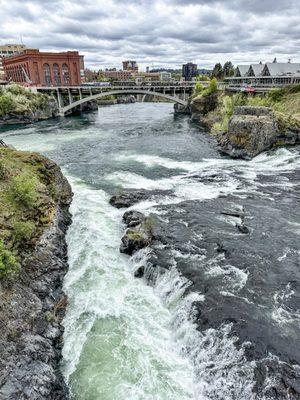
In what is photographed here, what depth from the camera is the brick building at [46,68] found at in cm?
12044

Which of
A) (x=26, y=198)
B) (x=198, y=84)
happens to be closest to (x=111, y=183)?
(x=26, y=198)

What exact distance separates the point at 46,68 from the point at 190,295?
419ft

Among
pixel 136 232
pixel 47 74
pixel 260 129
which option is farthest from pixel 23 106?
pixel 136 232

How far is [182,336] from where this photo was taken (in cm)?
1628

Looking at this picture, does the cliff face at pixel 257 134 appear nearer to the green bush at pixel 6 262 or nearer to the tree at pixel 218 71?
the green bush at pixel 6 262

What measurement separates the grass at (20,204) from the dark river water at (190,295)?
11.5 feet

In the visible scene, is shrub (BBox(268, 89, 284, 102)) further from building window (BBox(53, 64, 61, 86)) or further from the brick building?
building window (BBox(53, 64, 61, 86))

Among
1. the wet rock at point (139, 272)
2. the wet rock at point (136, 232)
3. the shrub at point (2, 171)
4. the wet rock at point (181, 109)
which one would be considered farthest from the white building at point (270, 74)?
the shrub at point (2, 171)

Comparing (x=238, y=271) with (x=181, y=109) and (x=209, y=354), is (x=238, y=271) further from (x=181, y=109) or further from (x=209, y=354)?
(x=181, y=109)

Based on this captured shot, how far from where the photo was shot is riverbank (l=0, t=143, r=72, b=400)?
12742 mm

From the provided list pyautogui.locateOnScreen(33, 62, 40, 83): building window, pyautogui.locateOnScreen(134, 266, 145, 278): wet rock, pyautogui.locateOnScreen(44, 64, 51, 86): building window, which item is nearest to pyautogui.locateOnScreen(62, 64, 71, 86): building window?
pyautogui.locateOnScreen(44, 64, 51, 86): building window

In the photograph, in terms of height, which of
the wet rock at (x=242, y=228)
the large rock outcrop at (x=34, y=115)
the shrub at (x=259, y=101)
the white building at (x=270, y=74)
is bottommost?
the large rock outcrop at (x=34, y=115)

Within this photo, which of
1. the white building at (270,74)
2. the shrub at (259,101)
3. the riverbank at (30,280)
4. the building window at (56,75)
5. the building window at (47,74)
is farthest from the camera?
the building window at (56,75)

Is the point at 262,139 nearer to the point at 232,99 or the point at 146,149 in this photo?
the point at 146,149
